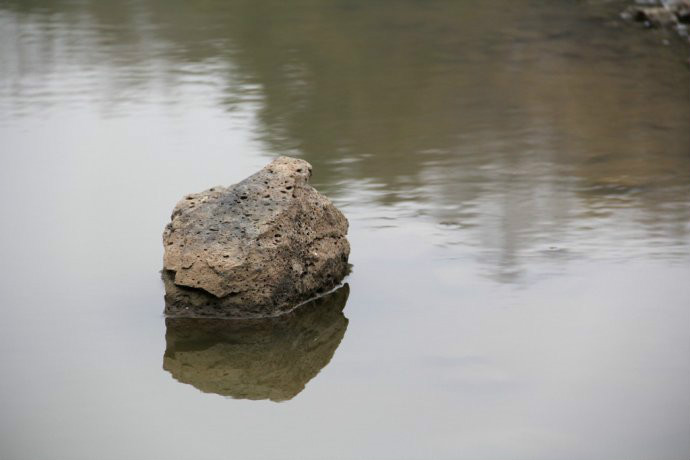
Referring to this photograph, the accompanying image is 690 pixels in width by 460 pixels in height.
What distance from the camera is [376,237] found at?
20.5 ft

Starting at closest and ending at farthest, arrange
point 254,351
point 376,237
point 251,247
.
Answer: point 254,351, point 251,247, point 376,237

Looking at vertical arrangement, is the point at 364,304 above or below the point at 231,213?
below

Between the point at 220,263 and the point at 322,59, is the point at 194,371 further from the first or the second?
the point at 322,59

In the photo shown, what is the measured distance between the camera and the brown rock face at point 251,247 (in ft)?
16.9

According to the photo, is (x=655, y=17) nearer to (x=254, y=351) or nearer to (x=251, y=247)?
(x=251, y=247)

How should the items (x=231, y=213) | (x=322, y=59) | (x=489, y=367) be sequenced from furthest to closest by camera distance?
(x=322, y=59) < (x=231, y=213) < (x=489, y=367)

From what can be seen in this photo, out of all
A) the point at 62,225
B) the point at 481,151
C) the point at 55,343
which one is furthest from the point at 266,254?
the point at 481,151

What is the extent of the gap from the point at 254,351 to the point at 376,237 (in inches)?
56.6

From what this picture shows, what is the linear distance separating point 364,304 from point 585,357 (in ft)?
3.58

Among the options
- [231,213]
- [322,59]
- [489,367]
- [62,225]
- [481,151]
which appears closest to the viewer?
[489,367]

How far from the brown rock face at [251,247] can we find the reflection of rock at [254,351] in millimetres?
91

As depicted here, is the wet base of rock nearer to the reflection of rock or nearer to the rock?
the reflection of rock

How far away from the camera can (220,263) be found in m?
5.12

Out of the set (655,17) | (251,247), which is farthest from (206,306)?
(655,17)
